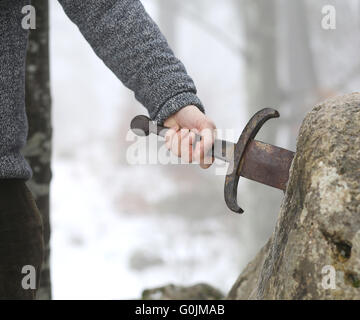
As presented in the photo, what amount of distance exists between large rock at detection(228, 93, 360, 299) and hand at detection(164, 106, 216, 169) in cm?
30

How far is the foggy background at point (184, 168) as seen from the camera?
8797mm

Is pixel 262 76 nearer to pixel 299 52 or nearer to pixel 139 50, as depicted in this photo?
pixel 299 52

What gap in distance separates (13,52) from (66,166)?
1593cm

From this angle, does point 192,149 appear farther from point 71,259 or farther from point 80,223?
point 80,223

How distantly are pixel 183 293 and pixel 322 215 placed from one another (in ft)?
5.70

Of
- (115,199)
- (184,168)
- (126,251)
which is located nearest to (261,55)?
(126,251)

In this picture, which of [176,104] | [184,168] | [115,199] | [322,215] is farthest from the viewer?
[184,168]

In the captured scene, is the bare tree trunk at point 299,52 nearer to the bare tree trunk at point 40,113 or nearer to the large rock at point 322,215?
the bare tree trunk at point 40,113

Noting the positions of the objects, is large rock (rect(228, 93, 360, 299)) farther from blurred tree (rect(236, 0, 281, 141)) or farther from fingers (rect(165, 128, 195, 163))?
blurred tree (rect(236, 0, 281, 141))

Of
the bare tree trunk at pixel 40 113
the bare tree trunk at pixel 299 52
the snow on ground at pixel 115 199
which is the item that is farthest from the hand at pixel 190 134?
the bare tree trunk at pixel 299 52

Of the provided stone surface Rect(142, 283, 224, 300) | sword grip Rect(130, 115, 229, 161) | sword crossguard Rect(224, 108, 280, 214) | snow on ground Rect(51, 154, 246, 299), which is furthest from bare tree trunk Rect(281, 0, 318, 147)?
sword crossguard Rect(224, 108, 280, 214)

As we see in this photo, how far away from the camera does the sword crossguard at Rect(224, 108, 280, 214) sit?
5.29 ft

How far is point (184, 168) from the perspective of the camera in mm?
15875

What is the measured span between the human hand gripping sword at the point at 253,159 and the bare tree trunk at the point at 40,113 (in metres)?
1.30
